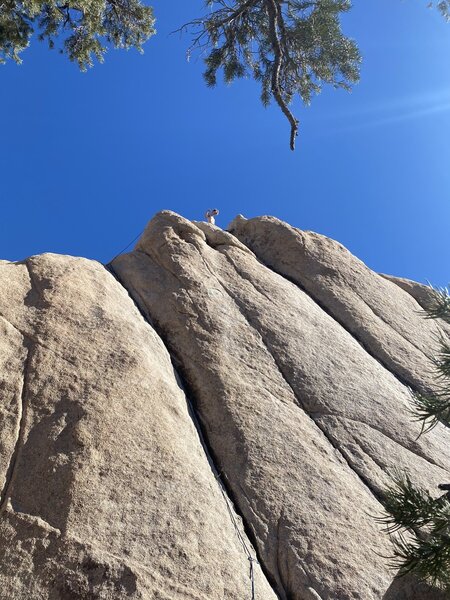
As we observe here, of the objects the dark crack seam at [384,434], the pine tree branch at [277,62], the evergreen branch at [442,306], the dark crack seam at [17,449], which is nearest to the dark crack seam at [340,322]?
the dark crack seam at [384,434]

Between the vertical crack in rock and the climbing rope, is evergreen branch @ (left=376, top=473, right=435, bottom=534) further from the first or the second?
the vertical crack in rock

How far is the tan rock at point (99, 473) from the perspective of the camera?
667 centimetres

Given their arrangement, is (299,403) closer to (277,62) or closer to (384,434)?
(384,434)

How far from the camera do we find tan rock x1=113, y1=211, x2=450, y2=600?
7.70 metres

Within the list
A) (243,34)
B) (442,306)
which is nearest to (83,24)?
(243,34)

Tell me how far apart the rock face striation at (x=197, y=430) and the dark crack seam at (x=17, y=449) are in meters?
0.02

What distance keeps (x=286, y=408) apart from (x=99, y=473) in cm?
341

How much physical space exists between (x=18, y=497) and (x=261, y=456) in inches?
130

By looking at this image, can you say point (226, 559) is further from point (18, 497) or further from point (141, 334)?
point (141, 334)

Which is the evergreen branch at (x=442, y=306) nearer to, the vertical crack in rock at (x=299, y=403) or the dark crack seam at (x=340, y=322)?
the vertical crack in rock at (x=299, y=403)

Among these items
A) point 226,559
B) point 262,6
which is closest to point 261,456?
point 226,559

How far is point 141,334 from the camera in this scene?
412 inches

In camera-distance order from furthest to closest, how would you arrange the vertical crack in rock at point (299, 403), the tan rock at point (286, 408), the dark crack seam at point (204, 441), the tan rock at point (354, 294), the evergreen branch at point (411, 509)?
the tan rock at point (354, 294) → the vertical crack in rock at point (299, 403) → the tan rock at point (286, 408) → the dark crack seam at point (204, 441) → the evergreen branch at point (411, 509)

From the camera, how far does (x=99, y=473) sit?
757 centimetres
